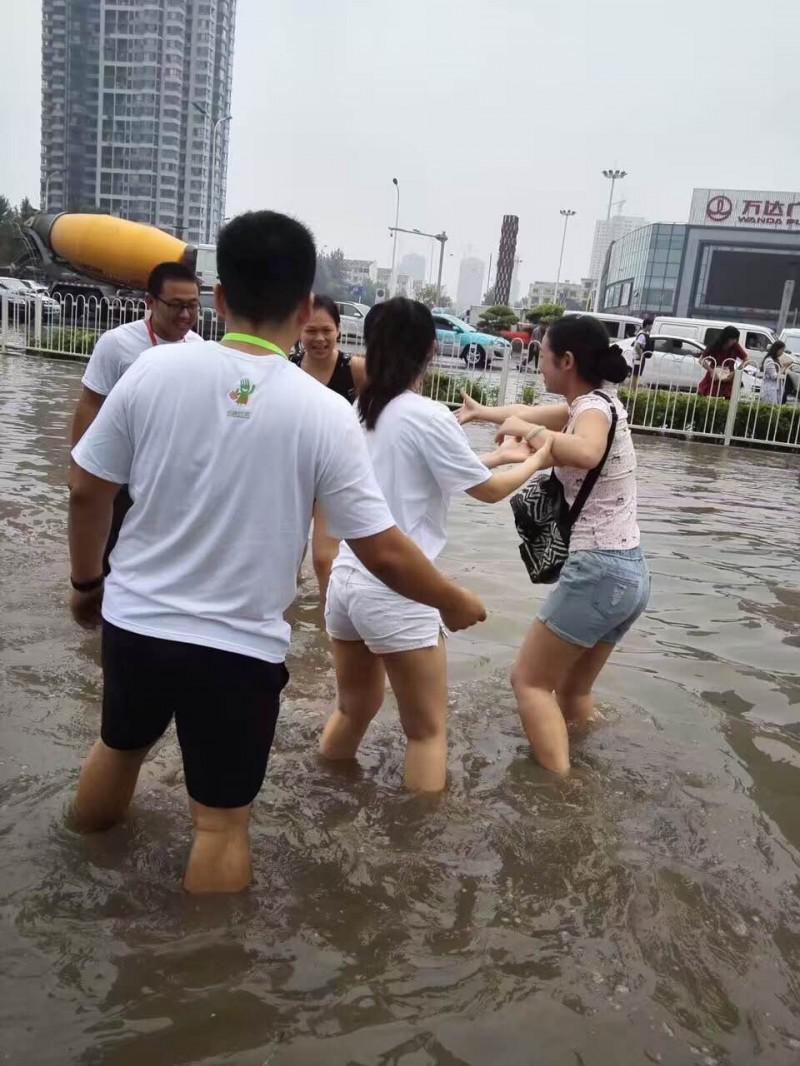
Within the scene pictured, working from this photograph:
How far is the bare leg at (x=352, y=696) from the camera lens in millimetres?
3104

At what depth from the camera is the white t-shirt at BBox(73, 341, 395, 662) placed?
1996 mm

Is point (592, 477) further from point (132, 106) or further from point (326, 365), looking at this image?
point (132, 106)

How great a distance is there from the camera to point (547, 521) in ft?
11.1

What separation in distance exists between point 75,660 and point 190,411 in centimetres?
264

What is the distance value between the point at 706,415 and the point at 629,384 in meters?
2.44

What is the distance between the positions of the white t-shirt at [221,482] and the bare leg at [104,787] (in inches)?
19.0

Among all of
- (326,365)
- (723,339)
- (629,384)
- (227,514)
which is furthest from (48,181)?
(227,514)

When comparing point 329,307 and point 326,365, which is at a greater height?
point 329,307

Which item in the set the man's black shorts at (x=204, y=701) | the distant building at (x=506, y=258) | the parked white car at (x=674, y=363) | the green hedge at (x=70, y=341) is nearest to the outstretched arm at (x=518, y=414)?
the man's black shorts at (x=204, y=701)

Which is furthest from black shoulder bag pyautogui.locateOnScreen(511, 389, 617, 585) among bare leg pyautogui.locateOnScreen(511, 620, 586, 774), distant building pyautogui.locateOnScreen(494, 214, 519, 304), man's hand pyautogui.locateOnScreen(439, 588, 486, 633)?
distant building pyautogui.locateOnScreen(494, 214, 519, 304)

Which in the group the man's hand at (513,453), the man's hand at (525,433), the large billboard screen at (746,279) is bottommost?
the man's hand at (513,453)

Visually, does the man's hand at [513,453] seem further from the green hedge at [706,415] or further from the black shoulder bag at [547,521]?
the green hedge at [706,415]

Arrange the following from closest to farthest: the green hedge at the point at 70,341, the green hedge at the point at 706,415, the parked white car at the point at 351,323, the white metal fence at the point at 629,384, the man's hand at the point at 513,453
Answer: the man's hand at the point at 513,453, the green hedge at the point at 706,415, the white metal fence at the point at 629,384, the green hedge at the point at 70,341, the parked white car at the point at 351,323

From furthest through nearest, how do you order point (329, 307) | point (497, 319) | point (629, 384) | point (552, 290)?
point (552, 290) < point (497, 319) < point (629, 384) < point (329, 307)
